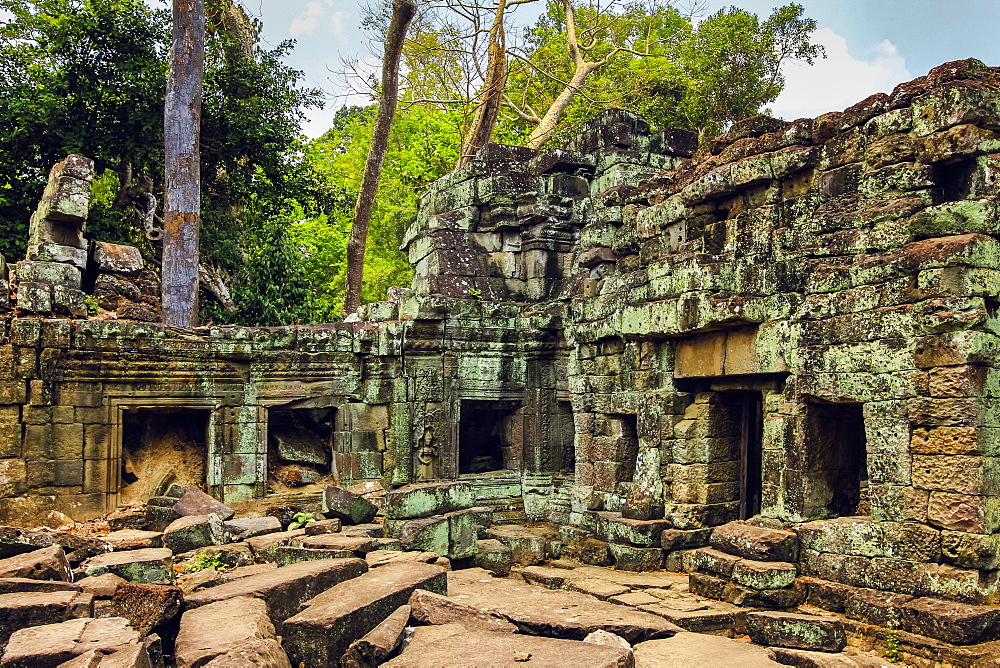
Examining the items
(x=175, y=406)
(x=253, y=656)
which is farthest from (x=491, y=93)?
(x=253, y=656)

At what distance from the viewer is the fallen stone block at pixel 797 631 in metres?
5.69

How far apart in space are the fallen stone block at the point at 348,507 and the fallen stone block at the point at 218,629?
306 cm

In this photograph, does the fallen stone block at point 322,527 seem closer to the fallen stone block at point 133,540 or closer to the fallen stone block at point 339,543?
the fallen stone block at point 339,543

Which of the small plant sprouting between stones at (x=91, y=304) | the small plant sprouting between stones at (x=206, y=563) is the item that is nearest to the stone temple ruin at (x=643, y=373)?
the small plant sprouting between stones at (x=91, y=304)

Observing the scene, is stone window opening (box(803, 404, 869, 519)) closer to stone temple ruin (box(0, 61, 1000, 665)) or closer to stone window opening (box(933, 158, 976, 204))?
stone temple ruin (box(0, 61, 1000, 665))

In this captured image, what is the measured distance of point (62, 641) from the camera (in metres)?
4.37

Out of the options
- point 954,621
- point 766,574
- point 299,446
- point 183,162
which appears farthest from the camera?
point 183,162

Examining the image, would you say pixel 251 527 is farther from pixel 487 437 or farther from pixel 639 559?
pixel 487 437

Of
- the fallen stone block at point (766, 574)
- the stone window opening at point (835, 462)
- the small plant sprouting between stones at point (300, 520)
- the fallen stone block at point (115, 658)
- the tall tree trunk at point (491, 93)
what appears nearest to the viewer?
the fallen stone block at point (115, 658)

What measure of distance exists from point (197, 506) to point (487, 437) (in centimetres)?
492

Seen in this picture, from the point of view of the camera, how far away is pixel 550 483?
11359 millimetres

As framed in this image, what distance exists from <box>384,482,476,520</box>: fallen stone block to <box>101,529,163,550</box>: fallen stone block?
7.88 feet

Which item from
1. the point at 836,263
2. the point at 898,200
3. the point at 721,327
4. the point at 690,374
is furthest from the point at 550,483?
the point at 898,200

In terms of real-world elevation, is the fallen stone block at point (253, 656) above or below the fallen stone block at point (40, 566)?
below
